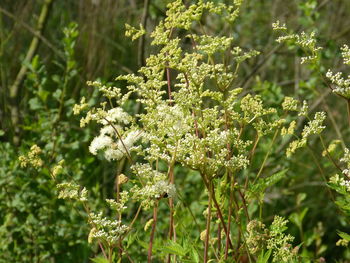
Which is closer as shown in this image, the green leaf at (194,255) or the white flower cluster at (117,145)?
the green leaf at (194,255)

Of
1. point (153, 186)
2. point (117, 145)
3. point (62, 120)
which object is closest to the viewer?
point (153, 186)

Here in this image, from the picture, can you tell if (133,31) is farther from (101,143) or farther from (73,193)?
(73,193)

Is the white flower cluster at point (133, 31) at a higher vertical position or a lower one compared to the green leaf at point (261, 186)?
higher

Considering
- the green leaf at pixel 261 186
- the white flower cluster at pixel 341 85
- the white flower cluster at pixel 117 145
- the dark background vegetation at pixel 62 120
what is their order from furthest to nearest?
the dark background vegetation at pixel 62 120 → the green leaf at pixel 261 186 → the white flower cluster at pixel 117 145 → the white flower cluster at pixel 341 85

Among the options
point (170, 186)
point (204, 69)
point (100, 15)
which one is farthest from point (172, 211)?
point (100, 15)

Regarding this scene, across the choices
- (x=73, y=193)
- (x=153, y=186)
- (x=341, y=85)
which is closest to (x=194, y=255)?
(x=153, y=186)

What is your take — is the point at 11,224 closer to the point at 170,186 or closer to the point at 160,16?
the point at 170,186

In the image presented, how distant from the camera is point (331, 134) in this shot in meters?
6.31

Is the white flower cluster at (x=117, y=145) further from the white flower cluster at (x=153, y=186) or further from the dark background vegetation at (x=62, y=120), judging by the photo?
the dark background vegetation at (x=62, y=120)

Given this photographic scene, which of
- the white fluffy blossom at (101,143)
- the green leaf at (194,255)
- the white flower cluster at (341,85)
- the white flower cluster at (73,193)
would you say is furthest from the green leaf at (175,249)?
the white flower cluster at (341,85)

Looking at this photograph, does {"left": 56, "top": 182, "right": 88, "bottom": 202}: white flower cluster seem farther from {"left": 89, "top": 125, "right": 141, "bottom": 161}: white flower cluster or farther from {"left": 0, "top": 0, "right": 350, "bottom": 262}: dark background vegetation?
{"left": 0, "top": 0, "right": 350, "bottom": 262}: dark background vegetation

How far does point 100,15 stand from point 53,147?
1.49 metres

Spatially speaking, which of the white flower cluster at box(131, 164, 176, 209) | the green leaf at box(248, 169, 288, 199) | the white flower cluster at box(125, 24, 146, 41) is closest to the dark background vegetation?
the green leaf at box(248, 169, 288, 199)

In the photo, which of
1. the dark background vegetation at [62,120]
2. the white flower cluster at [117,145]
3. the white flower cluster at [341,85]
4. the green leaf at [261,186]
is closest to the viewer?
the white flower cluster at [341,85]
